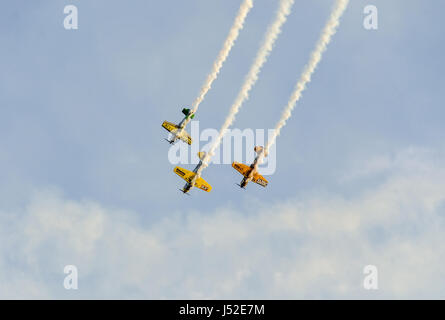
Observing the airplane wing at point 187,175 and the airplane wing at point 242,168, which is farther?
the airplane wing at point 242,168

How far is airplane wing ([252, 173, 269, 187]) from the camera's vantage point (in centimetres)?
11991

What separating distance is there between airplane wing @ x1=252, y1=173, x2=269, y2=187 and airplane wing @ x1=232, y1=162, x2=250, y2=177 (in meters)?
1.94

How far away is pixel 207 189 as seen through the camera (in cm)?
12088

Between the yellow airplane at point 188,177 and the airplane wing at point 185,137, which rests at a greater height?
the airplane wing at point 185,137

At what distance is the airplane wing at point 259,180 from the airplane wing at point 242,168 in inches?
76.5

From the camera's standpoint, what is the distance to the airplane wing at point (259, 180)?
120 m

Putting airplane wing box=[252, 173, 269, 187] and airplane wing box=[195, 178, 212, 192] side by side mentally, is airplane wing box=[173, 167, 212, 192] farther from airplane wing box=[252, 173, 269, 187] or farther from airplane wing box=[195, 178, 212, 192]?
airplane wing box=[252, 173, 269, 187]

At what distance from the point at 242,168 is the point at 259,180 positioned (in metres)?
5.05

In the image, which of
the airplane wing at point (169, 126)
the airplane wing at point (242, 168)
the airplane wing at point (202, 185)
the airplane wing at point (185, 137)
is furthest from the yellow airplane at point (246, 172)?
the airplane wing at point (169, 126)

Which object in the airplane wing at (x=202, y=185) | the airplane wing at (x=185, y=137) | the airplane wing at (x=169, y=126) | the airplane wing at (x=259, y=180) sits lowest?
the airplane wing at (x=202, y=185)

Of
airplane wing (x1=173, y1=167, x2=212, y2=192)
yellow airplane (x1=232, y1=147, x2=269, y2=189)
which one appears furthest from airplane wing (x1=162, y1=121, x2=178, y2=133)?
yellow airplane (x1=232, y1=147, x2=269, y2=189)

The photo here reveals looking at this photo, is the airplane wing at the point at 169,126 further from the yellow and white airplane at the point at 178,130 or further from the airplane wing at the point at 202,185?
the airplane wing at the point at 202,185
